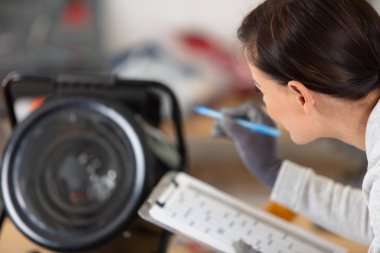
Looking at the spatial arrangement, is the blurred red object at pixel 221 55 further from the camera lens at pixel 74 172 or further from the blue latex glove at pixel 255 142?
the camera lens at pixel 74 172

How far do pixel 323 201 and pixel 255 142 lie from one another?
149mm

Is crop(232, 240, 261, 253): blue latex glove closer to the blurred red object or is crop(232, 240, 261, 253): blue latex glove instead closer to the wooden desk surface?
the wooden desk surface

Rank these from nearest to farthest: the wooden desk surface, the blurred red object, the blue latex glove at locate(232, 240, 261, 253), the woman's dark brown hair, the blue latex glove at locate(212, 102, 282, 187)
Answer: the woman's dark brown hair < the blue latex glove at locate(232, 240, 261, 253) < the blue latex glove at locate(212, 102, 282, 187) < the wooden desk surface < the blurred red object

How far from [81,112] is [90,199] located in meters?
0.14

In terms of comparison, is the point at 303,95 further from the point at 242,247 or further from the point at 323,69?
the point at 242,247

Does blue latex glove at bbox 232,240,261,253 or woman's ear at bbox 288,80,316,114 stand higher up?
woman's ear at bbox 288,80,316,114

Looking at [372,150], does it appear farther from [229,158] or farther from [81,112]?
[229,158]

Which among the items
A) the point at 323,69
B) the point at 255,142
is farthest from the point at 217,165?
the point at 323,69

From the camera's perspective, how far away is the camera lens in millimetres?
811

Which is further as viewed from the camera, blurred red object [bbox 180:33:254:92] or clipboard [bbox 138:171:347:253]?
blurred red object [bbox 180:33:254:92]

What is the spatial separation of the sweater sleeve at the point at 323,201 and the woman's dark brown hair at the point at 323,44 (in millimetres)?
233

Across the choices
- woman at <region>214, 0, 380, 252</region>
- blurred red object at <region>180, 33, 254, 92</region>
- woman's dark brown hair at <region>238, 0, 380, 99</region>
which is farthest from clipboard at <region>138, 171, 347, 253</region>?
blurred red object at <region>180, 33, 254, 92</region>

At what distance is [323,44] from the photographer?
2.09ft

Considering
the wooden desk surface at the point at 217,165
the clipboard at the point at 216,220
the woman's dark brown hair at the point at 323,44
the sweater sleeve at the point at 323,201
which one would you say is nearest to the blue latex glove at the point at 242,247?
the clipboard at the point at 216,220
